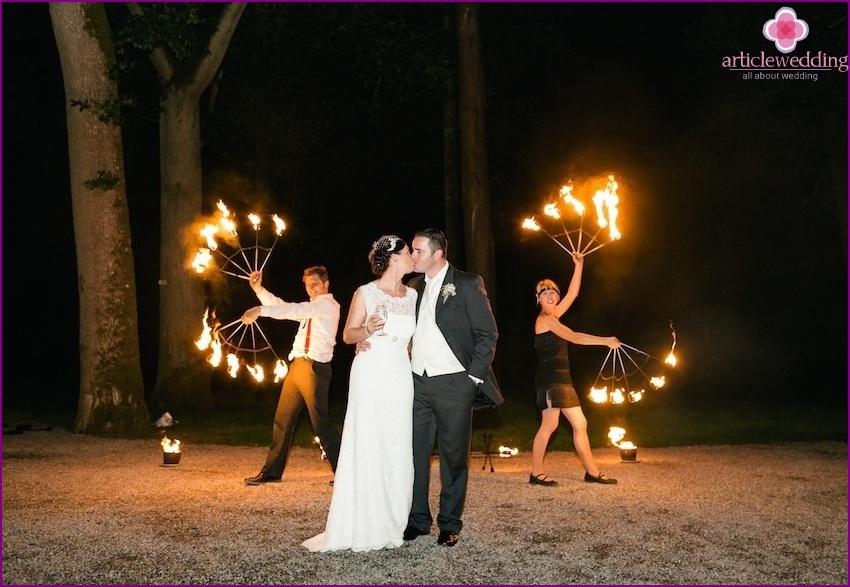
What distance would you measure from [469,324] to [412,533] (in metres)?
1.64

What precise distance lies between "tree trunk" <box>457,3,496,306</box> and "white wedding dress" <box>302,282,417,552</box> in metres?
10.5

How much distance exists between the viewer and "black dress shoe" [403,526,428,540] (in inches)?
275

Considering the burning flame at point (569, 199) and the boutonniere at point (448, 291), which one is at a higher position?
the burning flame at point (569, 199)

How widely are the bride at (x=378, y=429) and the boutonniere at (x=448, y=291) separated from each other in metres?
0.27

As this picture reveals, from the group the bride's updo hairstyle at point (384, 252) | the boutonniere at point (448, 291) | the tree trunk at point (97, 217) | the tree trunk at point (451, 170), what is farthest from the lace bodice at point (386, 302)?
the tree trunk at point (451, 170)

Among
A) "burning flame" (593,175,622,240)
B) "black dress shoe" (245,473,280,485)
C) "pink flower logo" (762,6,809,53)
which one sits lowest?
"black dress shoe" (245,473,280,485)

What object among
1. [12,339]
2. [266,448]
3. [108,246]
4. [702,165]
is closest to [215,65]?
[108,246]

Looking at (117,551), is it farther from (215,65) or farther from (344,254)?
(344,254)

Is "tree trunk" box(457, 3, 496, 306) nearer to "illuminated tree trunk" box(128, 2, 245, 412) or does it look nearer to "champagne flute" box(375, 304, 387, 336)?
"illuminated tree trunk" box(128, 2, 245, 412)

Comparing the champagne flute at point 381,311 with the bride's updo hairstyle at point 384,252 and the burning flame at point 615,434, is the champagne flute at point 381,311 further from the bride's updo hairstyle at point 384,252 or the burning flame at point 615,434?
the burning flame at point 615,434

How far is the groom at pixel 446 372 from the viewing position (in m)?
6.94

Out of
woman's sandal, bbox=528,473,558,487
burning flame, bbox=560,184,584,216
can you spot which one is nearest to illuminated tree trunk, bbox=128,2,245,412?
woman's sandal, bbox=528,473,558,487

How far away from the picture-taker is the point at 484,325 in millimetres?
6961

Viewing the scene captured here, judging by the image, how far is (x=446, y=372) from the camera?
6.98 m
